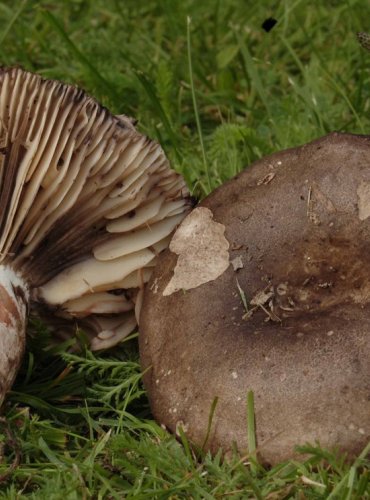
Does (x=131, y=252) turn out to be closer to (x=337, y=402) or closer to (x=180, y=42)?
(x=337, y=402)

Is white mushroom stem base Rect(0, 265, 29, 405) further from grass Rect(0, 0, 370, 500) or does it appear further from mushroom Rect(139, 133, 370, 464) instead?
mushroom Rect(139, 133, 370, 464)

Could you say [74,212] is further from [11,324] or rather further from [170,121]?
[170,121]

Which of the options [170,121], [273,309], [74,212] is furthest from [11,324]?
[170,121]

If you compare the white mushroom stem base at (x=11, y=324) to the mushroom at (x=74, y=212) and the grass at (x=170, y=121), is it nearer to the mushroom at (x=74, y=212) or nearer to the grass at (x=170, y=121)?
the mushroom at (x=74, y=212)

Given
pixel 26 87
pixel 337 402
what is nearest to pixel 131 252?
pixel 26 87

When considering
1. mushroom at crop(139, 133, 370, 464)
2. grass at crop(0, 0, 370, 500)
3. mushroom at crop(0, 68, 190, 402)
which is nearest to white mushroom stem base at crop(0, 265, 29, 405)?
mushroom at crop(0, 68, 190, 402)

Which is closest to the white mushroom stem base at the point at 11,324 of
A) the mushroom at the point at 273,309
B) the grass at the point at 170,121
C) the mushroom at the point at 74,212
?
the mushroom at the point at 74,212

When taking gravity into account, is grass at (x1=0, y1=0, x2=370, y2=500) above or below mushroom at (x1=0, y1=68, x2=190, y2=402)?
below
